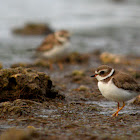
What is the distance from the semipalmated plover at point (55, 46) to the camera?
1165cm

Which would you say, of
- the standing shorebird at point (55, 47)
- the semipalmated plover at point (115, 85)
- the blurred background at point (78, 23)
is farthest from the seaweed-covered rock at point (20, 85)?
the standing shorebird at point (55, 47)

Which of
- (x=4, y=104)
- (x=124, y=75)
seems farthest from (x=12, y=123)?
(x=124, y=75)

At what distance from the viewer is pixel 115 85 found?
5625 mm

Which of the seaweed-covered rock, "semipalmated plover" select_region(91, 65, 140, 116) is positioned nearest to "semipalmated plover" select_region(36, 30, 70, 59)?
the seaweed-covered rock

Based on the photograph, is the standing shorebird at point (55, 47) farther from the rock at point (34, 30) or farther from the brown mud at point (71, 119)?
the rock at point (34, 30)

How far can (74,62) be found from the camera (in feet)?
40.7

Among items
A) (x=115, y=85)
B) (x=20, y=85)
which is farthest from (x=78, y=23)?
(x=115, y=85)

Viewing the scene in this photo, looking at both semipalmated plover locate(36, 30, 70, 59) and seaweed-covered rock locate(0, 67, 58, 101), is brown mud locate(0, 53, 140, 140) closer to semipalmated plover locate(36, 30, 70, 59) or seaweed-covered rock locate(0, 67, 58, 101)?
seaweed-covered rock locate(0, 67, 58, 101)

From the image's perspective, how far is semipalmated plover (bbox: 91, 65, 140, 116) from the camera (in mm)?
5586

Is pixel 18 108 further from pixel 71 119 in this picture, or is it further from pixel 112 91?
pixel 112 91

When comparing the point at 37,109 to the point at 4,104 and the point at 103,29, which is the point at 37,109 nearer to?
the point at 4,104

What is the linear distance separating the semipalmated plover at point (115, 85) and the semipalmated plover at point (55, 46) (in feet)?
19.3

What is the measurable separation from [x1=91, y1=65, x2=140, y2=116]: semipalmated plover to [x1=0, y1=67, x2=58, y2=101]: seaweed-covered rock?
1219 mm

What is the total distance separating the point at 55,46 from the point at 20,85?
233 inches
